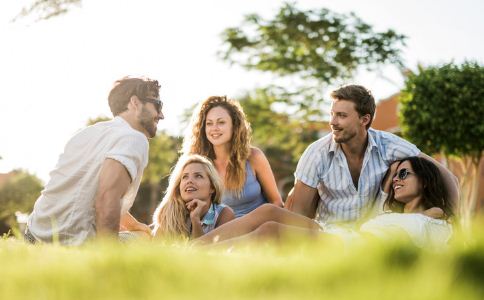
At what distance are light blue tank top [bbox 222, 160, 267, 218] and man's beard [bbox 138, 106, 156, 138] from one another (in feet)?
8.15

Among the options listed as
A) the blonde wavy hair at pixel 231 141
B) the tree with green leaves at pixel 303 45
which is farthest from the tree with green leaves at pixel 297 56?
the blonde wavy hair at pixel 231 141

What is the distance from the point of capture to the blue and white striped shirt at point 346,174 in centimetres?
700

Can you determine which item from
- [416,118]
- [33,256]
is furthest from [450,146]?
[33,256]

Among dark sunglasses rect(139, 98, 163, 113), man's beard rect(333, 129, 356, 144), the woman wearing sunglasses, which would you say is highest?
dark sunglasses rect(139, 98, 163, 113)

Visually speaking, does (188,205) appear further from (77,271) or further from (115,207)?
(77,271)

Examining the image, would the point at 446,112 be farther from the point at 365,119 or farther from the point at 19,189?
the point at 19,189

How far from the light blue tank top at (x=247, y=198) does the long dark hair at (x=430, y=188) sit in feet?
7.13

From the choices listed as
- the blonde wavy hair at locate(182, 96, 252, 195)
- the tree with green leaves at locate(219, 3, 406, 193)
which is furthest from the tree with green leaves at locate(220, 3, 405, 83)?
the blonde wavy hair at locate(182, 96, 252, 195)

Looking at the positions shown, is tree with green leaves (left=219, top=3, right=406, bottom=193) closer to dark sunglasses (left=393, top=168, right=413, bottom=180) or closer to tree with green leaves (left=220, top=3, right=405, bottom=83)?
tree with green leaves (left=220, top=3, right=405, bottom=83)

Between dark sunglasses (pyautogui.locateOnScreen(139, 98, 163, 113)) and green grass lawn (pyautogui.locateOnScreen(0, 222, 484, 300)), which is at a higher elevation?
dark sunglasses (pyautogui.locateOnScreen(139, 98, 163, 113))

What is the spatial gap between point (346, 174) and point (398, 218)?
1.79m

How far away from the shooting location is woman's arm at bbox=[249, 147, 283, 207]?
26.8 ft

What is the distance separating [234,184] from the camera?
803cm

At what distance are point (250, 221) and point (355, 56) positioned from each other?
2119 centimetres
